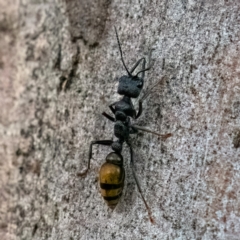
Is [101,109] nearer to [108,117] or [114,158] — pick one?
[108,117]

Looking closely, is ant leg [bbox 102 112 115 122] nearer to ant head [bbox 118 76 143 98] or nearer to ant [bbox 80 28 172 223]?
ant [bbox 80 28 172 223]

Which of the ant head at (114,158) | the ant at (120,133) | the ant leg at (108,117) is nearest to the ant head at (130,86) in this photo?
the ant at (120,133)

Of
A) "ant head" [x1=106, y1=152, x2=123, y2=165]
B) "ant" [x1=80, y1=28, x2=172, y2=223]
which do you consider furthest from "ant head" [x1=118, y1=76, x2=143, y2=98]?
"ant head" [x1=106, y1=152, x2=123, y2=165]

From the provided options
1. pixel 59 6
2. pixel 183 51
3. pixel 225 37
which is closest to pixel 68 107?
pixel 59 6

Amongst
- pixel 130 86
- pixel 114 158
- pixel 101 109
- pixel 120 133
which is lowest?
pixel 114 158

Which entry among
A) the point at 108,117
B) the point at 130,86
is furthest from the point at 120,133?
the point at 130,86

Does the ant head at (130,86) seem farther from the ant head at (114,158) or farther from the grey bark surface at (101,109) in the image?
the ant head at (114,158)

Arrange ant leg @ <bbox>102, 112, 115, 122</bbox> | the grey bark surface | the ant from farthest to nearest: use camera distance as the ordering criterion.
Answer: ant leg @ <bbox>102, 112, 115, 122</bbox>
the ant
the grey bark surface
